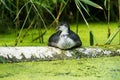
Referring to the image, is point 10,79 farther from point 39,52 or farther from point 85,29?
point 85,29

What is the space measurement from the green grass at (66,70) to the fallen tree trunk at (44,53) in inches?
1.7

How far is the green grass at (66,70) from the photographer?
2.54m

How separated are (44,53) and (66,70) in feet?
1.00

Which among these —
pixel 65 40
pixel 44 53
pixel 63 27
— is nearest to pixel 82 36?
pixel 63 27

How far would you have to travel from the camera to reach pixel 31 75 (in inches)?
102

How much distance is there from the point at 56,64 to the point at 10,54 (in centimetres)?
31

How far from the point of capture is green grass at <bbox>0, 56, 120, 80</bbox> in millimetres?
2541

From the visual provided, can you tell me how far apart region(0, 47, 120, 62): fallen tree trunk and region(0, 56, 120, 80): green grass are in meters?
0.04

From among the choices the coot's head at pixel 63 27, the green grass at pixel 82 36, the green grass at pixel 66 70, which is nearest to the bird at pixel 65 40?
the coot's head at pixel 63 27

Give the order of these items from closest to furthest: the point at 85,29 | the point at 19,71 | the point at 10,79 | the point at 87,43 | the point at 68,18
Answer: the point at 10,79 < the point at 19,71 < the point at 87,43 < the point at 85,29 < the point at 68,18

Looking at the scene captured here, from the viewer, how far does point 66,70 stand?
271cm

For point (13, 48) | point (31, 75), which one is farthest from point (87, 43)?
point (31, 75)

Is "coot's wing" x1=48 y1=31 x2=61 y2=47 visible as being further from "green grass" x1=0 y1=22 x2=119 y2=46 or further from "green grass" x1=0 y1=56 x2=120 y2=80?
"green grass" x1=0 y1=22 x2=119 y2=46

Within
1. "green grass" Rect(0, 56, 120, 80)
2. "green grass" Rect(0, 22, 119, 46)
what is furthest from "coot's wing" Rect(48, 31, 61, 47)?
"green grass" Rect(0, 22, 119, 46)
